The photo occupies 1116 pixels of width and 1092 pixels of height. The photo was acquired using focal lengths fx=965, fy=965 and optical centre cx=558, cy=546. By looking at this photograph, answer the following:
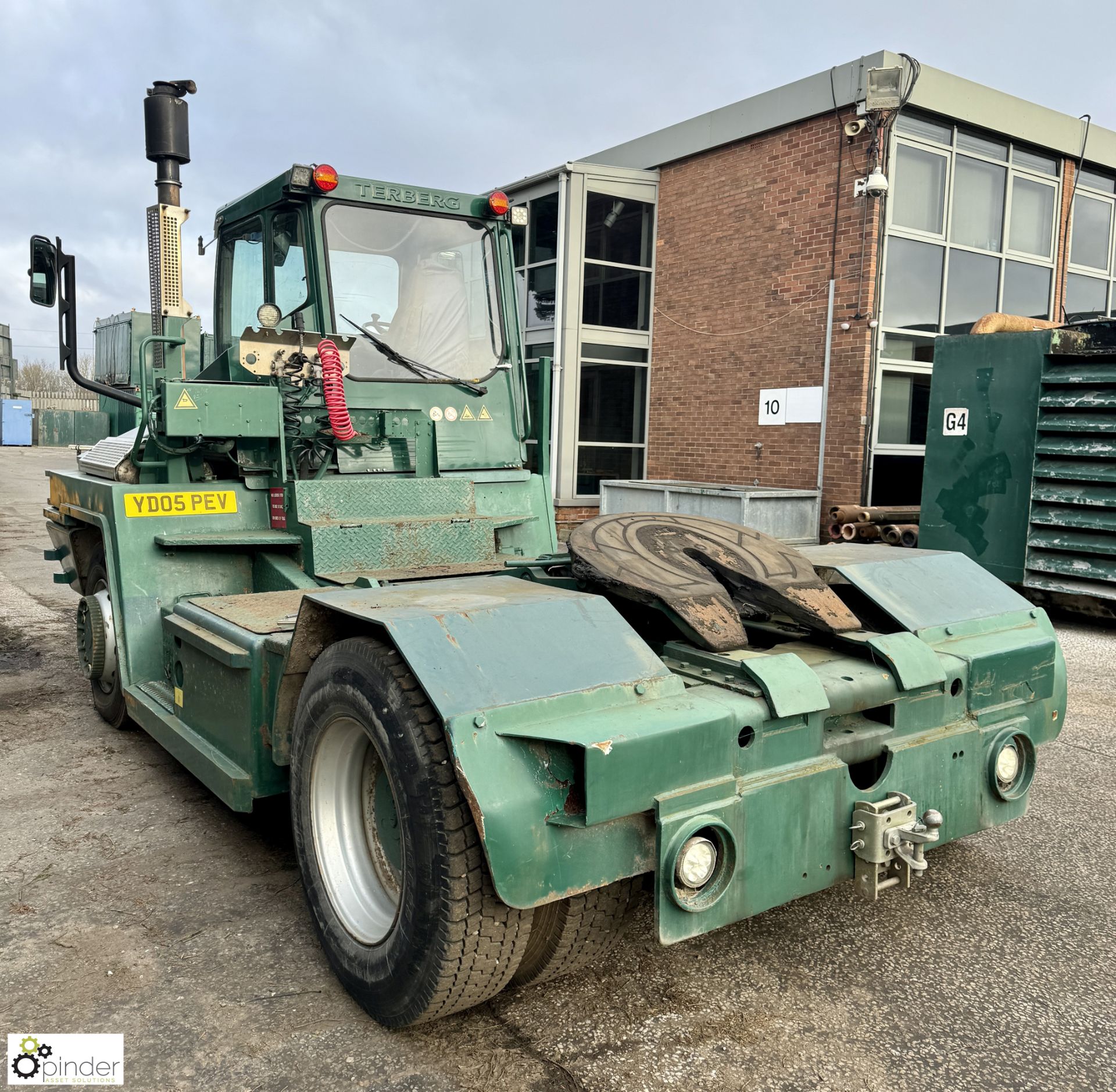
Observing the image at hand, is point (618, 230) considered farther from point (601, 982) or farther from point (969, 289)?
point (601, 982)

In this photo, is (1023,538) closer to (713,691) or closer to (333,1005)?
(713,691)

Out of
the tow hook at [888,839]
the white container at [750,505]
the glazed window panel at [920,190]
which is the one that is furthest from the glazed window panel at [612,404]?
the tow hook at [888,839]

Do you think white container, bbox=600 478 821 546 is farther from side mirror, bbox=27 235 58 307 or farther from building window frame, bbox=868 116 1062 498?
side mirror, bbox=27 235 58 307

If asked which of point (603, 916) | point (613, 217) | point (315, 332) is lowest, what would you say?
point (603, 916)

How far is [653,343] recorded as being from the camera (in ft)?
45.6

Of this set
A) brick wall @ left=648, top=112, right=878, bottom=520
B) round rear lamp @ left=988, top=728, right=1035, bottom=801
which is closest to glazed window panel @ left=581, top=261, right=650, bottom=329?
brick wall @ left=648, top=112, right=878, bottom=520

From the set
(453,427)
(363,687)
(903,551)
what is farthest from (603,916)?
(453,427)

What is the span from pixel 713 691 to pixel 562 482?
11.0 m

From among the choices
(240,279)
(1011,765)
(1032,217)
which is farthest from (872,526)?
(1011,765)

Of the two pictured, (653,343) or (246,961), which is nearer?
(246,961)

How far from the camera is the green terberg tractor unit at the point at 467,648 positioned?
2.26 meters

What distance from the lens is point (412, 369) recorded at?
4734 mm

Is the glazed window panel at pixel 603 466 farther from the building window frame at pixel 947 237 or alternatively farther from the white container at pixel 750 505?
the building window frame at pixel 947 237

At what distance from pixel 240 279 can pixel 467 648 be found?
3.55m
